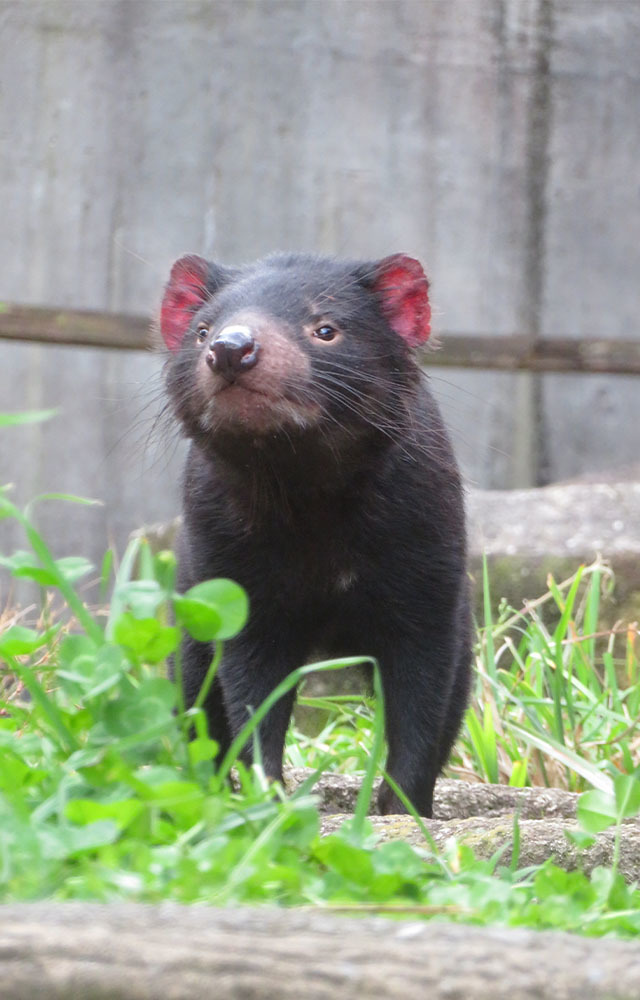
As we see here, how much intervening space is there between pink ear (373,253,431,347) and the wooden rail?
404 cm

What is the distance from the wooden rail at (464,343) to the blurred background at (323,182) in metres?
0.68

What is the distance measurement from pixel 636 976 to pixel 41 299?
7.43 m

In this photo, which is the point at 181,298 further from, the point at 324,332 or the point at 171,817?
the point at 171,817

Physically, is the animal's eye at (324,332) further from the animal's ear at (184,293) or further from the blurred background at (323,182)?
the blurred background at (323,182)

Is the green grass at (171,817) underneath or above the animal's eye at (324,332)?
underneath

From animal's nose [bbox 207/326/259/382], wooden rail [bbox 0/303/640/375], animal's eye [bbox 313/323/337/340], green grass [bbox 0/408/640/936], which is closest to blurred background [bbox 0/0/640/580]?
wooden rail [bbox 0/303/640/375]

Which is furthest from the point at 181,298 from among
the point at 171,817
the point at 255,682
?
the point at 171,817

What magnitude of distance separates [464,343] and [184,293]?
4.66 metres

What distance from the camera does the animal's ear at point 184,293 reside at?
9.55 feet

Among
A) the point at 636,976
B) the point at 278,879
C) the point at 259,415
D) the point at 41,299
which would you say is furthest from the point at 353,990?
the point at 41,299

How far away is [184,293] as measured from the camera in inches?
115

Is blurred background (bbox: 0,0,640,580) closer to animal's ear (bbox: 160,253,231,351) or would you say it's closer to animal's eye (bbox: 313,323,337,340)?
animal's ear (bbox: 160,253,231,351)

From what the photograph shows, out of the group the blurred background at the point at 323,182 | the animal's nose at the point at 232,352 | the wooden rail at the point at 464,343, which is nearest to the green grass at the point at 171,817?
the animal's nose at the point at 232,352

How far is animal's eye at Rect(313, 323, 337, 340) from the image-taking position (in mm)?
2602
